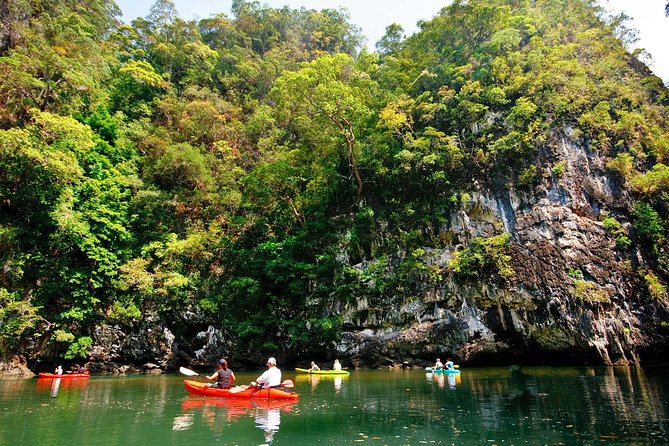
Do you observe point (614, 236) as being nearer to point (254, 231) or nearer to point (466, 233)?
point (466, 233)

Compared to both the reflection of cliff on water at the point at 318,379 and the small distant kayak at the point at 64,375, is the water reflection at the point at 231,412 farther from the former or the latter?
the small distant kayak at the point at 64,375

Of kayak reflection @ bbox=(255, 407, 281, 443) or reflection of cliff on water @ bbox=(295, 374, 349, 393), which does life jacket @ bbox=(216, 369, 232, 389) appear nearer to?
kayak reflection @ bbox=(255, 407, 281, 443)

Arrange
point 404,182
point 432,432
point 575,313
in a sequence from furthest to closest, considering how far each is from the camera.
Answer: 1. point 404,182
2. point 575,313
3. point 432,432

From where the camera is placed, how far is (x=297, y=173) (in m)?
23.3

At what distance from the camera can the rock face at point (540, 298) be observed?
17.0 meters

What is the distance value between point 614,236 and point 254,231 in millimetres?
17610

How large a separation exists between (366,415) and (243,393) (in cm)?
335

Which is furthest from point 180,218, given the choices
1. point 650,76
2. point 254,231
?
point 650,76

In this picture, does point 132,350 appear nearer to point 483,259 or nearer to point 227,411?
point 227,411

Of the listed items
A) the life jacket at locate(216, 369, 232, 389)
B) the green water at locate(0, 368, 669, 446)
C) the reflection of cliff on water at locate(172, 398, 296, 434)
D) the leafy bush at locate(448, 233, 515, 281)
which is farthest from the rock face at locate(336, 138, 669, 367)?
the reflection of cliff on water at locate(172, 398, 296, 434)

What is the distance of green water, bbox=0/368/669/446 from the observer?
609 cm

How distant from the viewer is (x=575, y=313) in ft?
55.7

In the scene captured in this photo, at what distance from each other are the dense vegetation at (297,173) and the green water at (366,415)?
721cm

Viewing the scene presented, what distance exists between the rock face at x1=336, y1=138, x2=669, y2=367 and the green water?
449cm
